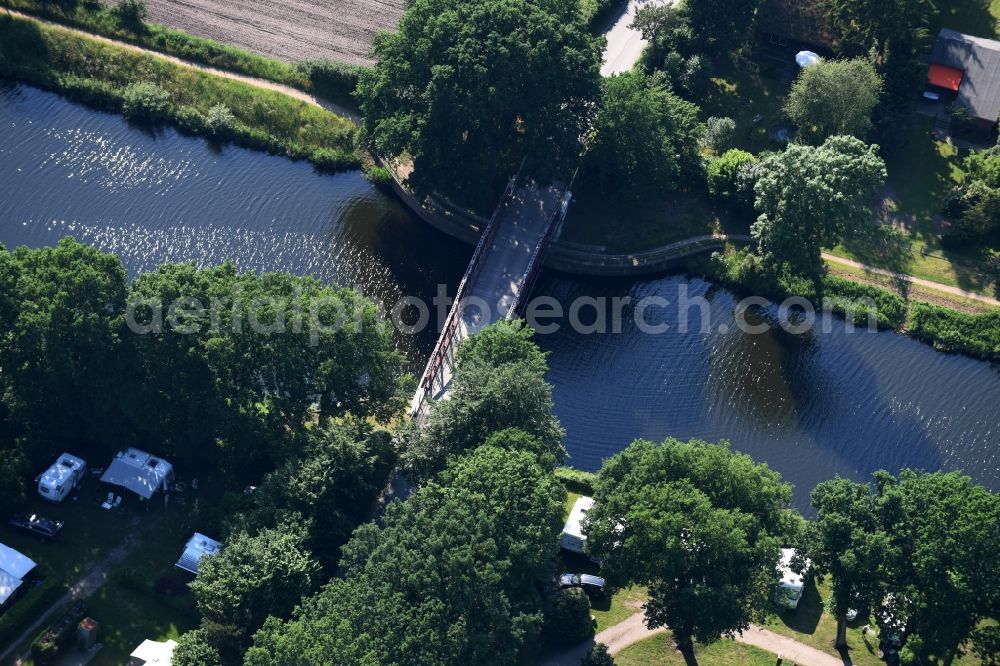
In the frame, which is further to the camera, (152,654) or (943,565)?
(152,654)

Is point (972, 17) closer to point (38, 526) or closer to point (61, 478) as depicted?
point (61, 478)

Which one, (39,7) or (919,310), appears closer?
(919,310)

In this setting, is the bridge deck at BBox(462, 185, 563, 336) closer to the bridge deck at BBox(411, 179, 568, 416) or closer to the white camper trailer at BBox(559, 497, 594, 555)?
the bridge deck at BBox(411, 179, 568, 416)

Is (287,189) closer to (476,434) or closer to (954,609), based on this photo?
(476,434)

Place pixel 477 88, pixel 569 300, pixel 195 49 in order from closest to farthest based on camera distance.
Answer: pixel 477 88, pixel 569 300, pixel 195 49

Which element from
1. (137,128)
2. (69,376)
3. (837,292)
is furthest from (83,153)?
(837,292)

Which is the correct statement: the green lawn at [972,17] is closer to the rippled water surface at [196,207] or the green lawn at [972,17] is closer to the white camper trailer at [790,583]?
the rippled water surface at [196,207]

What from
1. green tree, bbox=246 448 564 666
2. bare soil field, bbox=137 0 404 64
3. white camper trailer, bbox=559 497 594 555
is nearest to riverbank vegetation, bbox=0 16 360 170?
bare soil field, bbox=137 0 404 64

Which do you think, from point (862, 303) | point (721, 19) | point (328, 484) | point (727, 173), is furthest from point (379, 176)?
point (862, 303)
